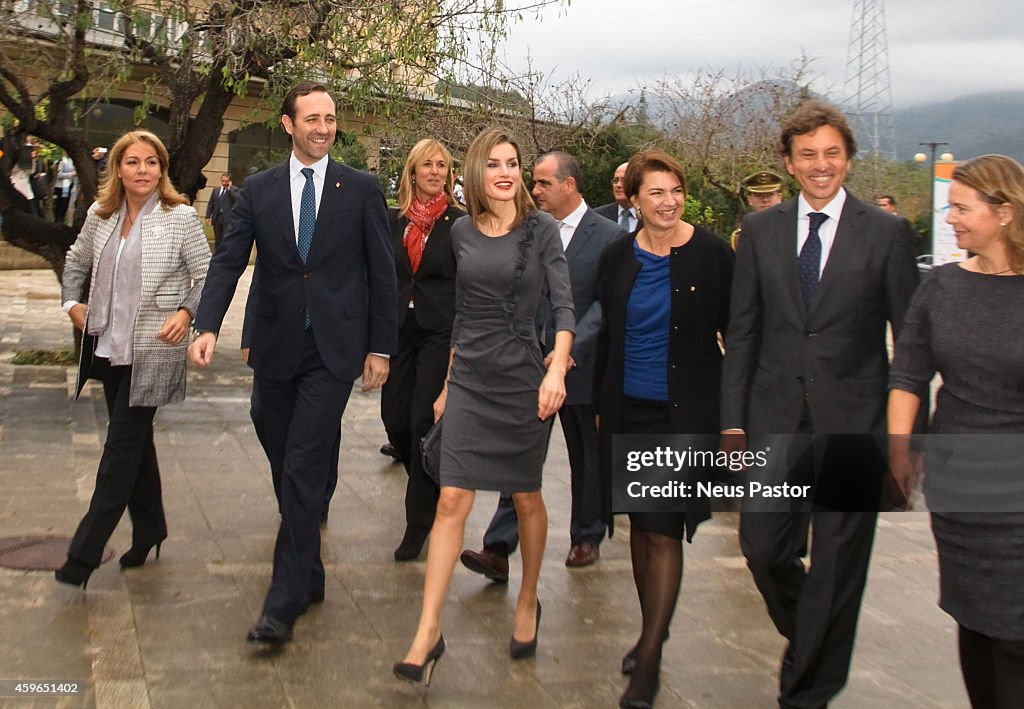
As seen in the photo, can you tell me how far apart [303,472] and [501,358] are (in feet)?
3.08

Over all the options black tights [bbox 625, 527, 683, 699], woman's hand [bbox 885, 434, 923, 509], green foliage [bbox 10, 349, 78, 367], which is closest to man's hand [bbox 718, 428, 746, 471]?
black tights [bbox 625, 527, 683, 699]

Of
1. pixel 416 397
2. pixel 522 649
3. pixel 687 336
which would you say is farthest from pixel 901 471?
pixel 416 397

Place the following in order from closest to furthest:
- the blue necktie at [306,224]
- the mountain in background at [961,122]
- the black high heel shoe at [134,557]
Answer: the blue necktie at [306,224] < the black high heel shoe at [134,557] < the mountain in background at [961,122]

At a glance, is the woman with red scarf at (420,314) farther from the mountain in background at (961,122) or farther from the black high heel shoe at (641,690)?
the mountain in background at (961,122)

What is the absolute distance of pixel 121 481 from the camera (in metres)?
5.59

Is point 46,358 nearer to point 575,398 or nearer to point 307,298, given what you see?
point 575,398

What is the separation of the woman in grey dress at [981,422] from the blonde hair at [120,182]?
11.2 ft

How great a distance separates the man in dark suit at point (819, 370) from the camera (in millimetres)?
4227

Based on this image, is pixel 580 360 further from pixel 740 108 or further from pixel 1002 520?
pixel 740 108

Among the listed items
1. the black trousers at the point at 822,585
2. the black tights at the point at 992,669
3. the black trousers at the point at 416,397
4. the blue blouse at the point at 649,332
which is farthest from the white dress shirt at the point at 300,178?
the black tights at the point at 992,669

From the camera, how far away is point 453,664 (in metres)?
4.82

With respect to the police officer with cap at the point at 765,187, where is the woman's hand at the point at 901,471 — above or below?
below

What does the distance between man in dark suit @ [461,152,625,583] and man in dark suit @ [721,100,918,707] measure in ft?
4.84

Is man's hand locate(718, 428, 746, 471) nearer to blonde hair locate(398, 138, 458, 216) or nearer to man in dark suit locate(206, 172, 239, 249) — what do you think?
blonde hair locate(398, 138, 458, 216)
